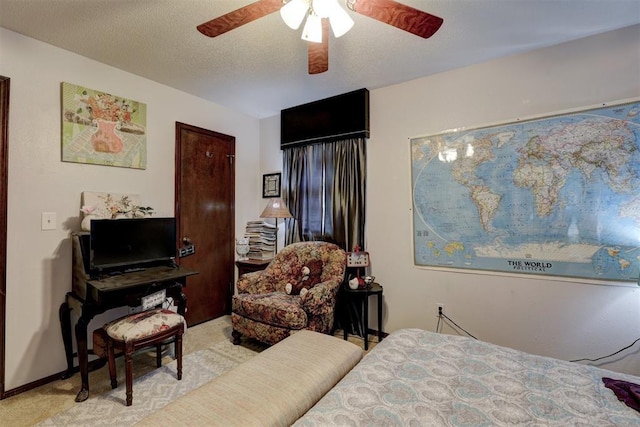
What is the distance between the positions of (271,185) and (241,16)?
2.61 meters

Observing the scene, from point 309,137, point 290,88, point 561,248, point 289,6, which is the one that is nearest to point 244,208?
Answer: point 309,137

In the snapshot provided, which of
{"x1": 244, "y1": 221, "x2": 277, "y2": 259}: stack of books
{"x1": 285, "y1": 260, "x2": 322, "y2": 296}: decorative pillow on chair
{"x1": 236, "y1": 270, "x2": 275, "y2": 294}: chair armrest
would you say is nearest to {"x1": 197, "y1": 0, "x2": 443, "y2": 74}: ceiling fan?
{"x1": 285, "y1": 260, "x2": 322, "y2": 296}: decorative pillow on chair

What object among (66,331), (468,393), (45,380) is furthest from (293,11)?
(45,380)

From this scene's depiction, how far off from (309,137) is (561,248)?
8.65ft

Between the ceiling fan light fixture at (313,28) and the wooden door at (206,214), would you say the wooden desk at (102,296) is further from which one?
the ceiling fan light fixture at (313,28)

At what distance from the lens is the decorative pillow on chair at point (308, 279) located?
304 cm

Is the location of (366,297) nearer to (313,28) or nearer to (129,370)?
(129,370)

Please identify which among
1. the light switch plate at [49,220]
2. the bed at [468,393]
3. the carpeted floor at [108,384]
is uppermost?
the light switch plate at [49,220]

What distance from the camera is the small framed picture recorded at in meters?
3.95

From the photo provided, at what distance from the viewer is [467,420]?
1001 mm

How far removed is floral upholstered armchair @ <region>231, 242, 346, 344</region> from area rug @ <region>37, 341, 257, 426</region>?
278 mm

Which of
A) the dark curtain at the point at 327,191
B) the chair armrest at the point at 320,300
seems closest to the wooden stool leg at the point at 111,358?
the chair armrest at the point at 320,300

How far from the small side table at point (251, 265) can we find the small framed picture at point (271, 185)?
3.00ft

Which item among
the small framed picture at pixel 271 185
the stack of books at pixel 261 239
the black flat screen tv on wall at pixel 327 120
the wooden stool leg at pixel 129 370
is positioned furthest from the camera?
the small framed picture at pixel 271 185
